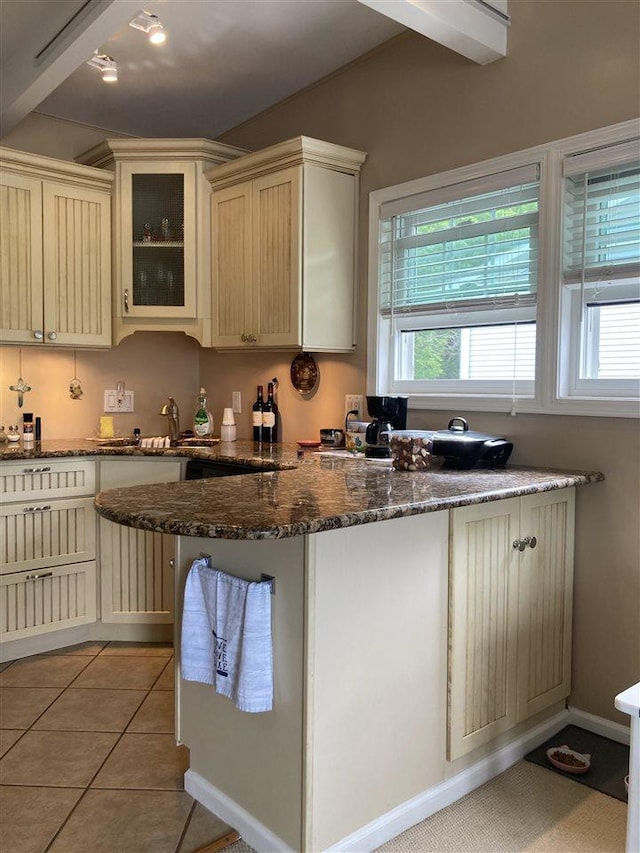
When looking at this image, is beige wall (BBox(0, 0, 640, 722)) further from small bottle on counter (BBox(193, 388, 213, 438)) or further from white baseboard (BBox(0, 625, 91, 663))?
white baseboard (BBox(0, 625, 91, 663))

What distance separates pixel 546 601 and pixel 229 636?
1.13m

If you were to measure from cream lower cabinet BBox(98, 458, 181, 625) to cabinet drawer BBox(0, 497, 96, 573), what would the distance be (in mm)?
86

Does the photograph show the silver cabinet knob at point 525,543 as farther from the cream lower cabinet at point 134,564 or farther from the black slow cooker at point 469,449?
the cream lower cabinet at point 134,564

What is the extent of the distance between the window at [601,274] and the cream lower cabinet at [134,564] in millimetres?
1850

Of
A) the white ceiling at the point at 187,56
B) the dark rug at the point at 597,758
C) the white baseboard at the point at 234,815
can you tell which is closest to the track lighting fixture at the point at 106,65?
the white ceiling at the point at 187,56

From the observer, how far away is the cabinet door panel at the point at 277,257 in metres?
3.04

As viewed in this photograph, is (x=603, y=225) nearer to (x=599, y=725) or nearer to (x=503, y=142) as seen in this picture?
(x=503, y=142)

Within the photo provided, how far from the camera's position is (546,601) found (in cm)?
227

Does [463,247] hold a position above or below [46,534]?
above

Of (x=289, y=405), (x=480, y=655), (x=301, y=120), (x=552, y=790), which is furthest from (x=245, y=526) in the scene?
(x=301, y=120)

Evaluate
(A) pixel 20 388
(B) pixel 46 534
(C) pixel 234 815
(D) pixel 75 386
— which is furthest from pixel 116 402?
(C) pixel 234 815

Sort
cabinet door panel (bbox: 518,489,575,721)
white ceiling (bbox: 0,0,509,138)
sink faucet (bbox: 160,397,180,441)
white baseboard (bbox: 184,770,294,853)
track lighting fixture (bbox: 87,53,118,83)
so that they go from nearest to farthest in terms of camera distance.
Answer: white baseboard (bbox: 184,770,294,853)
cabinet door panel (bbox: 518,489,575,721)
white ceiling (bbox: 0,0,509,138)
track lighting fixture (bbox: 87,53,118,83)
sink faucet (bbox: 160,397,180,441)

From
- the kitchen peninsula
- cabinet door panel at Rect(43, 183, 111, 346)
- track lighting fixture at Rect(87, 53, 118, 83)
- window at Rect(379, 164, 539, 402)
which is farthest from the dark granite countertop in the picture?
track lighting fixture at Rect(87, 53, 118, 83)

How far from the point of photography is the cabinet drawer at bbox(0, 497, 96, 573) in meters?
2.97
